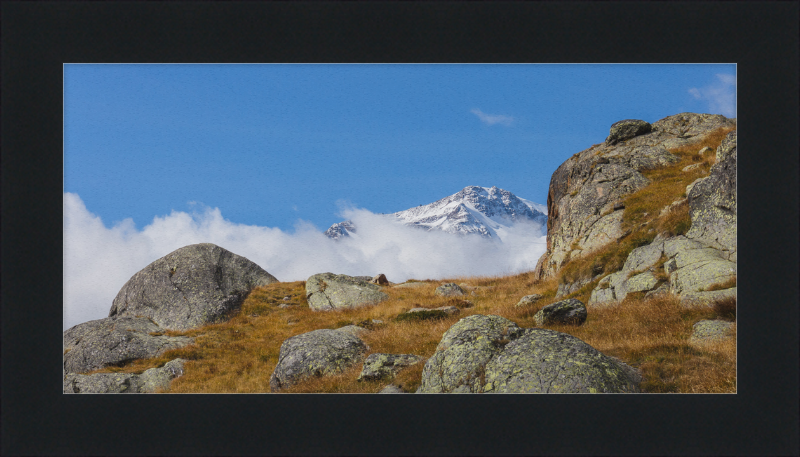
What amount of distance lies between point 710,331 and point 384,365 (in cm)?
966

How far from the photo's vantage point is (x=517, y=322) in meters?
19.3

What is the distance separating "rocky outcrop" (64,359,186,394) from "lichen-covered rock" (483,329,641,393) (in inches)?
627

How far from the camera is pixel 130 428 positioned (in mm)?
12172

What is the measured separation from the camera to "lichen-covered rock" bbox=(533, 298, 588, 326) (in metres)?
17.5

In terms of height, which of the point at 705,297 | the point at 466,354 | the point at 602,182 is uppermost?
the point at 602,182

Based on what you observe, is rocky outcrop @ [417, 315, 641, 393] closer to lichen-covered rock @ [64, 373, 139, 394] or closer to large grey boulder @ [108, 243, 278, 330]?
lichen-covered rock @ [64, 373, 139, 394]

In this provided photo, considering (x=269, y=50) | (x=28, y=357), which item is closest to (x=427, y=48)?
(x=269, y=50)

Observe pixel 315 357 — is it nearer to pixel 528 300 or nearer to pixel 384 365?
pixel 384 365

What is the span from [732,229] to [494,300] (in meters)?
13.1

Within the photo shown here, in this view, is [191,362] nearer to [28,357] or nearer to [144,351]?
[144,351]

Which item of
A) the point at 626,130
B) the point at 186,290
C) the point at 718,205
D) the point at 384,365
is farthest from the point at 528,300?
the point at 186,290

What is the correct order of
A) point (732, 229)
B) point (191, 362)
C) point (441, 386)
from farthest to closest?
point (191, 362) < point (732, 229) < point (441, 386)

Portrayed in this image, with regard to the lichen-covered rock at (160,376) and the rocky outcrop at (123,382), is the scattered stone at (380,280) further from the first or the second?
the rocky outcrop at (123,382)

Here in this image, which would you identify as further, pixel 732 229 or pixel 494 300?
pixel 494 300
